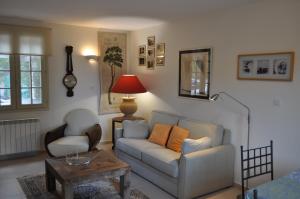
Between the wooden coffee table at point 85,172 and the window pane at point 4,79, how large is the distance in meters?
1.97

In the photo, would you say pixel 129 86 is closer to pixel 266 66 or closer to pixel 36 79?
pixel 36 79

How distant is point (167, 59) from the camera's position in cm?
488

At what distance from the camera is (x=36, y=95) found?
489cm

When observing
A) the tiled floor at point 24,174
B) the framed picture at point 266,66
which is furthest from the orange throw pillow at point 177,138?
the framed picture at point 266,66

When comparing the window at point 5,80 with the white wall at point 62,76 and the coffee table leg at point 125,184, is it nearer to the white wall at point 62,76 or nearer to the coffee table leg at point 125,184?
the white wall at point 62,76

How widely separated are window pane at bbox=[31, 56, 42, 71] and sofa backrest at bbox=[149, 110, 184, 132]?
224 centimetres

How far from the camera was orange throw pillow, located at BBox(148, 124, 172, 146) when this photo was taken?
4.10 m

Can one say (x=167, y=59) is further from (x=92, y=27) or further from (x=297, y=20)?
(x=297, y=20)

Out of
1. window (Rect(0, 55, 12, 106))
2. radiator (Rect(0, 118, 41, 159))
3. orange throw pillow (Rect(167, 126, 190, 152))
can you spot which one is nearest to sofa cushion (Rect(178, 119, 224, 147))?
orange throw pillow (Rect(167, 126, 190, 152))

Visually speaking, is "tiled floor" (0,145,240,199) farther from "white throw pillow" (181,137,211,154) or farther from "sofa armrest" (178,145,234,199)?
"white throw pillow" (181,137,211,154)

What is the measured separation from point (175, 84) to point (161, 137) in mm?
1063

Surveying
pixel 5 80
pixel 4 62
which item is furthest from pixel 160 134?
pixel 4 62

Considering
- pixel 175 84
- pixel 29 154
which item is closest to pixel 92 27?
pixel 175 84

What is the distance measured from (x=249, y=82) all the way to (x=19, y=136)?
381 centimetres
